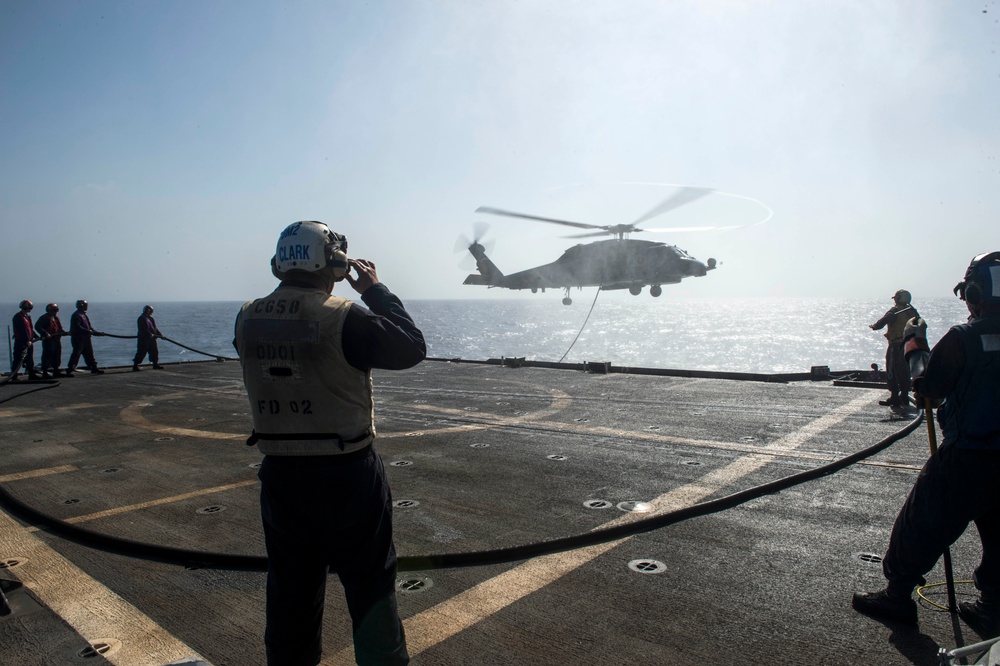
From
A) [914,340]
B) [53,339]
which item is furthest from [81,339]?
[914,340]

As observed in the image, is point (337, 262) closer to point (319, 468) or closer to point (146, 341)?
point (319, 468)

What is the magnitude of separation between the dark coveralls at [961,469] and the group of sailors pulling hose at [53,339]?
18.3 m

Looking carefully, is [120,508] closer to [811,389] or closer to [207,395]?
[207,395]

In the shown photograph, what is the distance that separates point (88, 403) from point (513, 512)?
37.0 ft

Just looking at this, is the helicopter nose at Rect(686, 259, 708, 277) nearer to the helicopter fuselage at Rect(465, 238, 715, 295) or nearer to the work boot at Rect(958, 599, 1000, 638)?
the helicopter fuselage at Rect(465, 238, 715, 295)

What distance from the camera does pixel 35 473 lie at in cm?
739

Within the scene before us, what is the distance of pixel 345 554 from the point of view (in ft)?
9.33

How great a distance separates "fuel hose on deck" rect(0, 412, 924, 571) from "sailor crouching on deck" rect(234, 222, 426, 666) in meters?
1.69

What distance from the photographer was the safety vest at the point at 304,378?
2873mm

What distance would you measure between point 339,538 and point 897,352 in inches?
432

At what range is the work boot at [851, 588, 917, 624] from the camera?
3637mm

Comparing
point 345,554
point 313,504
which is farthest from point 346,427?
point 345,554

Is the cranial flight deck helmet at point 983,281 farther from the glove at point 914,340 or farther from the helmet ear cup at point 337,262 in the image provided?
the helmet ear cup at point 337,262

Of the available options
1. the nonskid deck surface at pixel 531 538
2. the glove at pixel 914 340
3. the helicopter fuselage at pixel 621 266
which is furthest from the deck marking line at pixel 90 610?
the helicopter fuselage at pixel 621 266
